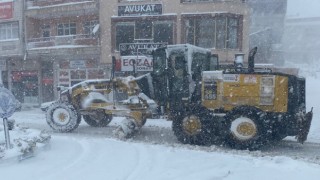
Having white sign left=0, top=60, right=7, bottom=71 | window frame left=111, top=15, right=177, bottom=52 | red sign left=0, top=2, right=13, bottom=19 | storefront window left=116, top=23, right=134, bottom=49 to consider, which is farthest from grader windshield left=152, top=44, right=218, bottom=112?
white sign left=0, top=60, right=7, bottom=71

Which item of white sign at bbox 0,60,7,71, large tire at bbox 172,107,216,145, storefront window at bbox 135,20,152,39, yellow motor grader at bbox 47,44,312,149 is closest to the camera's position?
yellow motor grader at bbox 47,44,312,149

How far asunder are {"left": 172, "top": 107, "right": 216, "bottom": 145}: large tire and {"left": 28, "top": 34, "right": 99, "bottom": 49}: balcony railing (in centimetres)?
1455

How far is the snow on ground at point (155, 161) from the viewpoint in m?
7.83

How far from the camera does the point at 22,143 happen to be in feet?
30.0

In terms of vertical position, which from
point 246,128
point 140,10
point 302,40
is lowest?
point 246,128

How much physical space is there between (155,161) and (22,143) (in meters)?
3.12

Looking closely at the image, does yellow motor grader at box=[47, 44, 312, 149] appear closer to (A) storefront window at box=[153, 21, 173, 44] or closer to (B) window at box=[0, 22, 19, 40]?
(A) storefront window at box=[153, 21, 173, 44]

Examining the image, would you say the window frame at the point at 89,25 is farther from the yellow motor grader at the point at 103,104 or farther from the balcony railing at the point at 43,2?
the yellow motor grader at the point at 103,104

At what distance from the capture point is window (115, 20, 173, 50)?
2311cm

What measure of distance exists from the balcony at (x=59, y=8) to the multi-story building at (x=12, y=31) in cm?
84

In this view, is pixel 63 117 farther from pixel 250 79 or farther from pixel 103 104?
pixel 250 79

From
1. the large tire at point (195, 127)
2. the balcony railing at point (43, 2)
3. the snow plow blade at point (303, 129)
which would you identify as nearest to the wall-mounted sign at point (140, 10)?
the balcony railing at point (43, 2)

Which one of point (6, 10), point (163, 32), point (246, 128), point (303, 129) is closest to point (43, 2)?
point (6, 10)

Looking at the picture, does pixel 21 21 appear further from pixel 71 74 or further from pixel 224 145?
pixel 224 145
